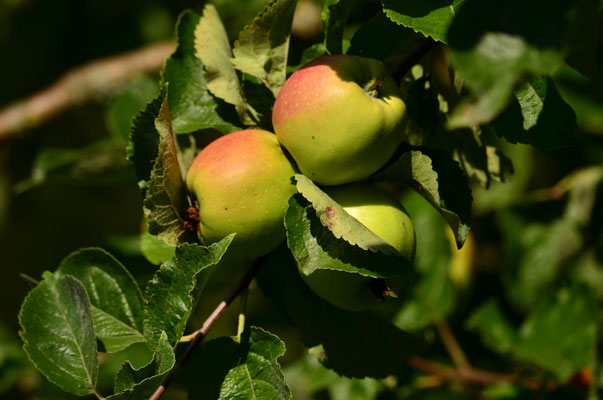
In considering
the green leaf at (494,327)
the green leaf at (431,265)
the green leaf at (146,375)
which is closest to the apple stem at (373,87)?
the green leaf at (146,375)

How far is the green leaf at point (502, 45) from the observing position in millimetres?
420

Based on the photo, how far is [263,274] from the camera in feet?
2.94

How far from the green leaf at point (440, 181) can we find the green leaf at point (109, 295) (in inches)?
15.8

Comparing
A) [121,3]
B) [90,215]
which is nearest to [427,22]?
[121,3]

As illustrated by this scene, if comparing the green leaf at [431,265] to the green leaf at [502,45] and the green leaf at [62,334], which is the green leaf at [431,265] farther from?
the green leaf at [502,45]

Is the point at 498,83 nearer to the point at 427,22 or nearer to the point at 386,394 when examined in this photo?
the point at 427,22

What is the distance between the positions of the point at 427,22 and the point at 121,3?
2.35m

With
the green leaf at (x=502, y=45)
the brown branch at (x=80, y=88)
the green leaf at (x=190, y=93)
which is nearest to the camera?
the green leaf at (x=502, y=45)

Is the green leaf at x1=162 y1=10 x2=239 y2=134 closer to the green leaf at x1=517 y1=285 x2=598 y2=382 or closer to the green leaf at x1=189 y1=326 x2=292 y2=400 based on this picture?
the green leaf at x1=189 y1=326 x2=292 y2=400

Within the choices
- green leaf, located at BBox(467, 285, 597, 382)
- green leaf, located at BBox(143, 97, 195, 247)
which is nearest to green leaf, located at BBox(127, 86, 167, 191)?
green leaf, located at BBox(143, 97, 195, 247)

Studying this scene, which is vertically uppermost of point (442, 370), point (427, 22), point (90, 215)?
point (427, 22)

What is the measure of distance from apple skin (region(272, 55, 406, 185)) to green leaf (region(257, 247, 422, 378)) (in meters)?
0.19

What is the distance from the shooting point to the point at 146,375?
67cm

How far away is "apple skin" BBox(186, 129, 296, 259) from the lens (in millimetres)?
718
